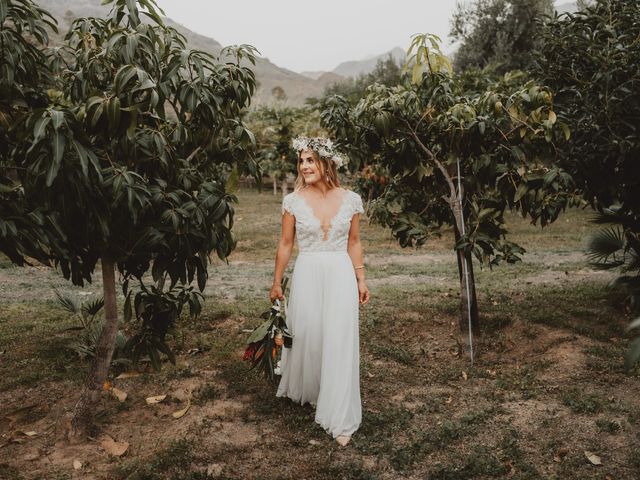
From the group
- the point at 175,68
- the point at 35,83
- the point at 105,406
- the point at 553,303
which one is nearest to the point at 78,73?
the point at 35,83

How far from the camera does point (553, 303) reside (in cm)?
745

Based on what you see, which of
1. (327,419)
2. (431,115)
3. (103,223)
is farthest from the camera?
(431,115)

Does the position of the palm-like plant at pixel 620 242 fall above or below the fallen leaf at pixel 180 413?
above

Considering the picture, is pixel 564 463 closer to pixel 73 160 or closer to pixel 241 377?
pixel 241 377

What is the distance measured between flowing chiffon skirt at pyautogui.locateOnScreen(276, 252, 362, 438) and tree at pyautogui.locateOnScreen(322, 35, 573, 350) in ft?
4.75

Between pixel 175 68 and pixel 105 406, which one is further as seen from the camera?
pixel 105 406

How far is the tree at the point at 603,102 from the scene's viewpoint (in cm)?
525

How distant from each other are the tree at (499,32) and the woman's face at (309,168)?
61.6 feet

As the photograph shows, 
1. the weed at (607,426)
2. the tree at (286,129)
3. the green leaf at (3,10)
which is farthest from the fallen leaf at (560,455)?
the tree at (286,129)

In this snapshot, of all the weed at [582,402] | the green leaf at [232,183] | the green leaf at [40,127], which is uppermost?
the green leaf at [40,127]

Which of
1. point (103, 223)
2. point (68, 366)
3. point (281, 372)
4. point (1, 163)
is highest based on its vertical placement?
point (1, 163)

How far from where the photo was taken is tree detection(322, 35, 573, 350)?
15.9 ft

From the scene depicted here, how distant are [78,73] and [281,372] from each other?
280 centimetres

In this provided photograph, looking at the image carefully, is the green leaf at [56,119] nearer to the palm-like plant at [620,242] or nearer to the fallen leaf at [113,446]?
the fallen leaf at [113,446]
